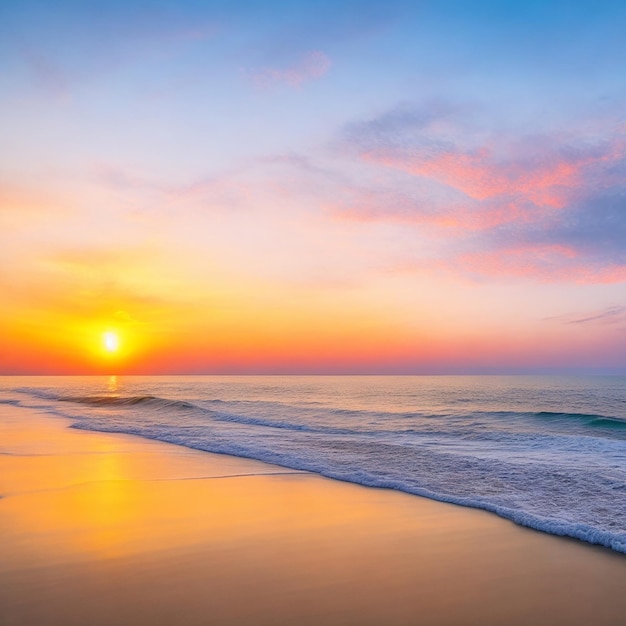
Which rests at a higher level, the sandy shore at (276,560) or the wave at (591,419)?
the sandy shore at (276,560)

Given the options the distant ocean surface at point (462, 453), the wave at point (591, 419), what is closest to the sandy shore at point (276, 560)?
the distant ocean surface at point (462, 453)

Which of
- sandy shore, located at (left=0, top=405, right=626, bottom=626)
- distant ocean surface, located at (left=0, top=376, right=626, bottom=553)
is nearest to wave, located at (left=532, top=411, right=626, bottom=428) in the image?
distant ocean surface, located at (left=0, top=376, right=626, bottom=553)

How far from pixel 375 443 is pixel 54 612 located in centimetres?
1447

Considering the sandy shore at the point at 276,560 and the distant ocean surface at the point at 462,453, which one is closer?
the sandy shore at the point at 276,560

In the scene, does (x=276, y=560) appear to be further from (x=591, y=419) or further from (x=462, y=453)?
(x=591, y=419)

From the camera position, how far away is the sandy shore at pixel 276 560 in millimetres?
4930

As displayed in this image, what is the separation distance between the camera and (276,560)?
→ 624cm

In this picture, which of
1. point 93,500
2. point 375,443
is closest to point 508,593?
point 93,500

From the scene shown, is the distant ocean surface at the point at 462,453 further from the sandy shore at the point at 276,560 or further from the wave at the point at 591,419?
the sandy shore at the point at 276,560

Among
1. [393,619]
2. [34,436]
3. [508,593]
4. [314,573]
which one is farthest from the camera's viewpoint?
[34,436]

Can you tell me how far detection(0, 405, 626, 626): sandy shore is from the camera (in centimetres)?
493

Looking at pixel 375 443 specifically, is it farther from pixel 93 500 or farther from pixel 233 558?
pixel 233 558

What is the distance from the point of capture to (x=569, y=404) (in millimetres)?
41938

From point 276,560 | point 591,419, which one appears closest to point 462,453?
point 276,560
